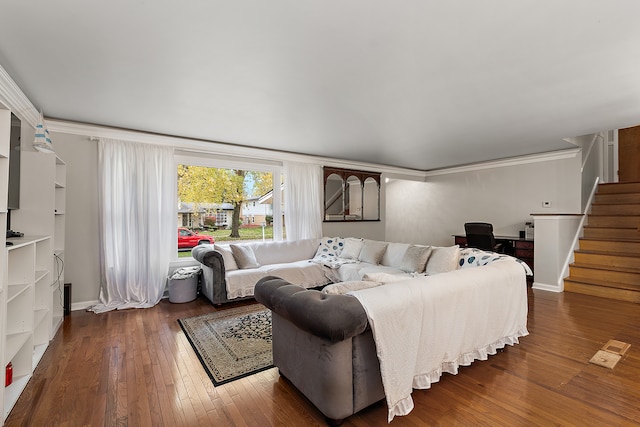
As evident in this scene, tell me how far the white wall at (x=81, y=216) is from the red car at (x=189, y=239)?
1.09m

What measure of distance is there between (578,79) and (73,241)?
18.6 feet

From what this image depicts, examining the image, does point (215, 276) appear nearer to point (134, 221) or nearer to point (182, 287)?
point (182, 287)

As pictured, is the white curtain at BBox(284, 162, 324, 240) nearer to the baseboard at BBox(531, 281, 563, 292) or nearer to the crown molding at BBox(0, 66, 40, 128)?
the crown molding at BBox(0, 66, 40, 128)

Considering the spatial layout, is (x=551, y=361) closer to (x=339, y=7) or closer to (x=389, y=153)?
(x=339, y=7)

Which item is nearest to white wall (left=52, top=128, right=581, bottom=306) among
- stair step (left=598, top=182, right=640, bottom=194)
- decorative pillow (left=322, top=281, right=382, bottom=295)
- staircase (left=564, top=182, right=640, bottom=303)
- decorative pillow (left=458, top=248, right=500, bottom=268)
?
staircase (left=564, top=182, right=640, bottom=303)

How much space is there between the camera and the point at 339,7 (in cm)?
164

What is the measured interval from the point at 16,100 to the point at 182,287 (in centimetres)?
263

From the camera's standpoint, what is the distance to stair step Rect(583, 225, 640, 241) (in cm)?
479

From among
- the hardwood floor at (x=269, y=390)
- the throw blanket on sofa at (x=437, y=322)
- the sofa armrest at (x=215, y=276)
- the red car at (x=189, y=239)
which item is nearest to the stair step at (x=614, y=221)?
the hardwood floor at (x=269, y=390)

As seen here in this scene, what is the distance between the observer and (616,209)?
17.4ft

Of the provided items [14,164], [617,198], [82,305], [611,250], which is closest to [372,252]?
[611,250]

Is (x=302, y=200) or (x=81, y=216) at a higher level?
(x=302, y=200)

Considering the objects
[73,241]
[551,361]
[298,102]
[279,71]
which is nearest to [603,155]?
[551,361]

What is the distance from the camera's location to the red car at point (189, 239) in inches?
186
